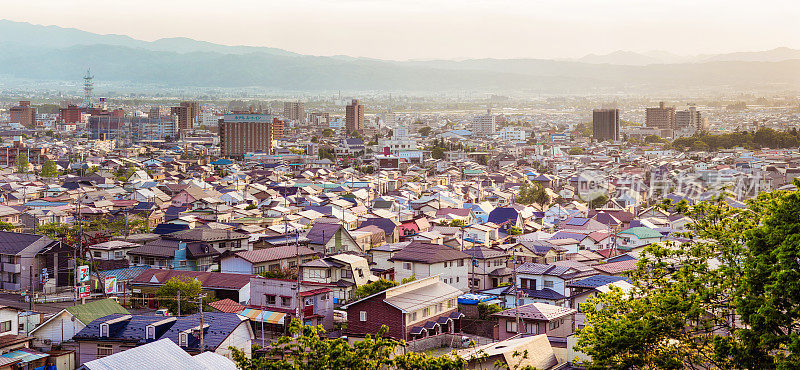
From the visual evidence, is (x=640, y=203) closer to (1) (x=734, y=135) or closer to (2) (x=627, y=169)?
(2) (x=627, y=169)

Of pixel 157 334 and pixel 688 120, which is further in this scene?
pixel 688 120

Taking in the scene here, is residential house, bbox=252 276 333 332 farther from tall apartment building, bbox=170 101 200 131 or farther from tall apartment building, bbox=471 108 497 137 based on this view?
tall apartment building, bbox=471 108 497 137

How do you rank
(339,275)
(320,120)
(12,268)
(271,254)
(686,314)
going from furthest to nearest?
(320,120) → (271,254) → (12,268) → (339,275) → (686,314)

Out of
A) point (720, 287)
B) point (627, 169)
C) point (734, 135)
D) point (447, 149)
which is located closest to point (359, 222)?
point (720, 287)

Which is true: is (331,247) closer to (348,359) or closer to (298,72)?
(348,359)

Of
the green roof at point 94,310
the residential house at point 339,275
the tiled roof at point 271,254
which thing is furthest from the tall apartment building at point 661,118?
the green roof at point 94,310

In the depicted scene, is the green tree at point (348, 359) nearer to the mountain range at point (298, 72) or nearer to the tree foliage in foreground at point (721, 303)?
the tree foliage in foreground at point (721, 303)

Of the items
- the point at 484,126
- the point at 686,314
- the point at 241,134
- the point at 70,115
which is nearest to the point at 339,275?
the point at 686,314

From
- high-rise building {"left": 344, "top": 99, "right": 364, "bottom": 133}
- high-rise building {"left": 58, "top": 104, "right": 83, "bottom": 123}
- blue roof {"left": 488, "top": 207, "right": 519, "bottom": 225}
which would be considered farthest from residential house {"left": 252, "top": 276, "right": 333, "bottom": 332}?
high-rise building {"left": 58, "top": 104, "right": 83, "bottom": 123}
